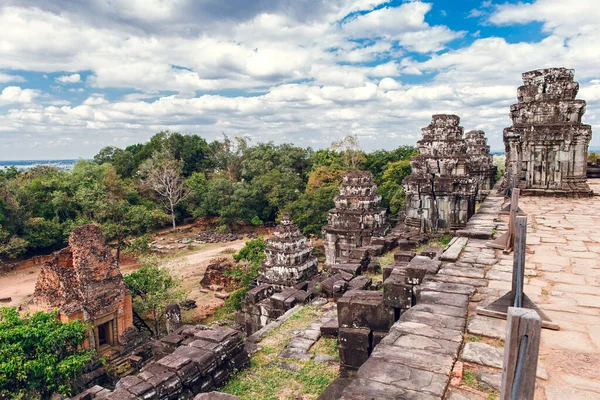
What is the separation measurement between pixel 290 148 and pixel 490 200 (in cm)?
3282

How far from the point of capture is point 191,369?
5.14 m

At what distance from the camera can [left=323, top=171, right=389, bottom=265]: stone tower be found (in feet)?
48.2

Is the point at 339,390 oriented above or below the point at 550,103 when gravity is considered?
below

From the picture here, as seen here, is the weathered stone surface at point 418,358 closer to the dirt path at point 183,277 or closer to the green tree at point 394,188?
the dirt path at point 183,277

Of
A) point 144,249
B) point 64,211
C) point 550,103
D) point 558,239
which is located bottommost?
point 144,249

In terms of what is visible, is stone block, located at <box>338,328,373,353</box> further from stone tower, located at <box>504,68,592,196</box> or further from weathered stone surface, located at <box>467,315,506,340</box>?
stone tower, located at <box>504,68,592,196</box>

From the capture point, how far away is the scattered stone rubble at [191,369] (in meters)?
4.80

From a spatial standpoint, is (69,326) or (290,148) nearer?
(69,326)

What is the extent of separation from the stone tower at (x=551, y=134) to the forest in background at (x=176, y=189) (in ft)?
48.4

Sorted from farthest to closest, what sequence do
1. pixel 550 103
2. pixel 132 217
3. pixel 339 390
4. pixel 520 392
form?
1. pixel 132 217
2. pixel 550 103
3. pixel 339 390
4. pixel 520 392

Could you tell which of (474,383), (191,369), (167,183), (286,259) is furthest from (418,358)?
(167,183)

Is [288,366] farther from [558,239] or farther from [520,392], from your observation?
[558,239]

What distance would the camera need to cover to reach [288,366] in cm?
560

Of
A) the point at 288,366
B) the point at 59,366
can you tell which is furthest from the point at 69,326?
the point at 288,366
